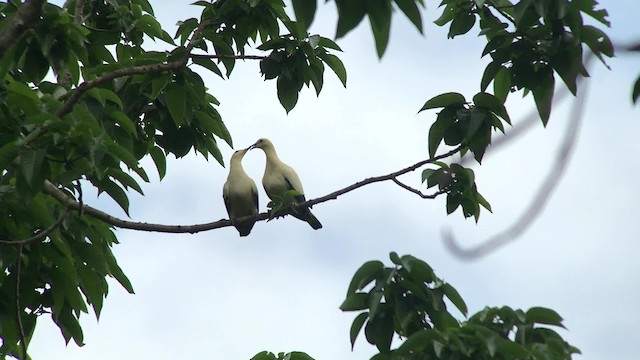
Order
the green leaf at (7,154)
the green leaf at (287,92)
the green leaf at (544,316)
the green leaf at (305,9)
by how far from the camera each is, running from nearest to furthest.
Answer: the green leaf at (305,9)
the green leaf at (544,316)
the green leaf at (7,154)
the green leaf at (287,92)

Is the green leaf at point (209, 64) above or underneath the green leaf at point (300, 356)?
above

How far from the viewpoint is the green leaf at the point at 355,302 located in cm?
416

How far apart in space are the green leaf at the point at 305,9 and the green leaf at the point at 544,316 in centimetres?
189

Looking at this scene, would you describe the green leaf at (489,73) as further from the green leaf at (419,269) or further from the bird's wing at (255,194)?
the bird's wing at (255,194)

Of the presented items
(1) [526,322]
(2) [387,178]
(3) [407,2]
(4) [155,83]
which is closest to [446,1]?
(2) [387,178]

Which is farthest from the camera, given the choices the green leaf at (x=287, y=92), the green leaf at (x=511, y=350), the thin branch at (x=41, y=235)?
the green leaf at (x=287, y=92)

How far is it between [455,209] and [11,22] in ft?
8.59

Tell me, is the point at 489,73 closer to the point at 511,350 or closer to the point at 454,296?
the point at 454,296

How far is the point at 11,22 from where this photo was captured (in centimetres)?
414

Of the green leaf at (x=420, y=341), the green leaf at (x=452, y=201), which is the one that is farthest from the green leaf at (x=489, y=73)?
the green leaf at (x=420, y=341)

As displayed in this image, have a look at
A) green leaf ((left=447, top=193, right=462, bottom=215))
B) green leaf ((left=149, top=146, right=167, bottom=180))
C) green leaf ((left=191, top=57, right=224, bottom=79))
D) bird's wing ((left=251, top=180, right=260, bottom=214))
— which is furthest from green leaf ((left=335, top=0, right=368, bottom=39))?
bird's wing ((left=251, top=180, right=260, bottom=214))

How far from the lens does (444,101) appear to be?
183 inches

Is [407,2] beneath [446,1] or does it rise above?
beneath

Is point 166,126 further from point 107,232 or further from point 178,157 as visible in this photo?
point 107,232
